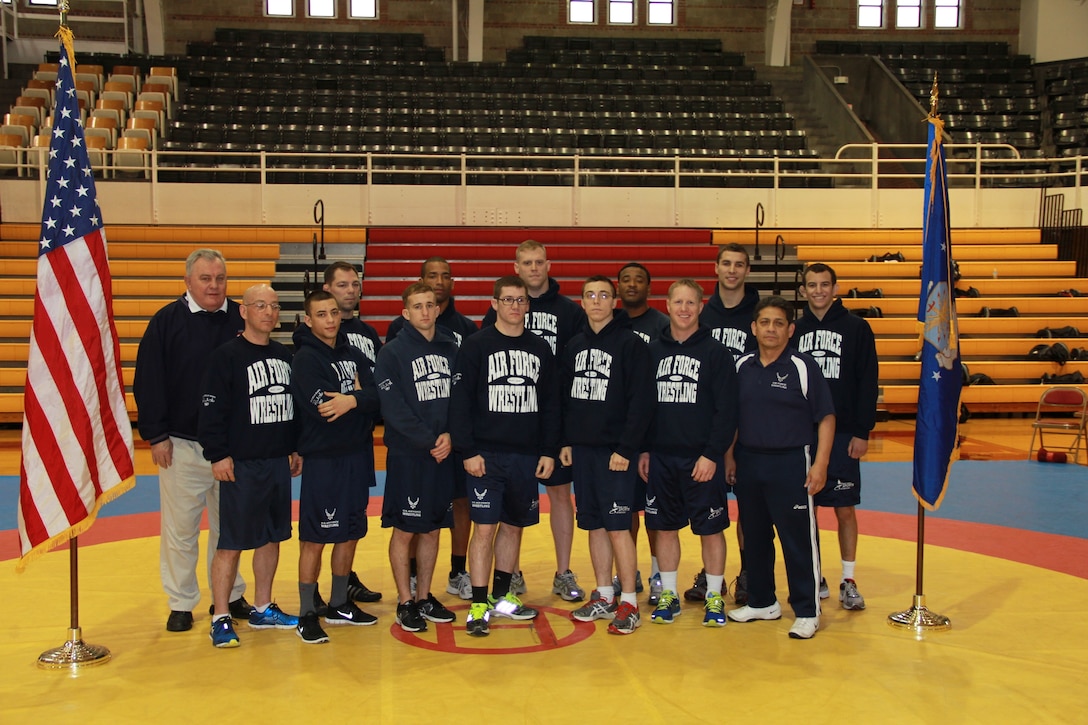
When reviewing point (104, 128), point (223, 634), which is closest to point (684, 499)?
point (223, 634)

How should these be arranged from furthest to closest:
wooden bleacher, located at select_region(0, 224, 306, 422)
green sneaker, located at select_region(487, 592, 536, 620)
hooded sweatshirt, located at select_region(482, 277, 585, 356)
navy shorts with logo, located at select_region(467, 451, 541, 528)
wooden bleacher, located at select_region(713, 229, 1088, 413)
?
wooden bleacher, located at select_region(713, 229, 1088, 413)
wooden bleacher, located at select_region(0, 224, 306, 422)
hooded sweatshirt, located at select_region(482, 277, 585, 356)
green sneaker, located at select_region(487, 592, 536, 620)
navy shorts with logo, located at select_region(467, 451, 541, 528)

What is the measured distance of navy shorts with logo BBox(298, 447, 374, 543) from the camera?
580cm

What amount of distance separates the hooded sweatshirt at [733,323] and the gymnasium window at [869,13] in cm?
2346

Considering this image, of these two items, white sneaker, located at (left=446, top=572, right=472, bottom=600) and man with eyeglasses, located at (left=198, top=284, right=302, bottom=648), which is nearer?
man with eyeglasses, located at (left=198, top=284, right=302, bottom=648)

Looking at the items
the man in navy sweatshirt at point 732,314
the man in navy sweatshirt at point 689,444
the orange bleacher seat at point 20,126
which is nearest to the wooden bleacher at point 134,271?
the orange bleacher seat at point 20,126

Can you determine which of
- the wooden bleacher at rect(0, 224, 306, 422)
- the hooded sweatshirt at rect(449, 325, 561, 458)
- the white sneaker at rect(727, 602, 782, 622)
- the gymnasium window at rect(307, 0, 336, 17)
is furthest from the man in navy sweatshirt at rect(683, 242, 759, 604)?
the gymnasium window at rect(307, 0, 336, 17)

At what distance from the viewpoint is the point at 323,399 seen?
579cm

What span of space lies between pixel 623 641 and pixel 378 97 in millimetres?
18810

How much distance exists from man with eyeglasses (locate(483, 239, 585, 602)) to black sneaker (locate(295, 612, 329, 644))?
143 cm

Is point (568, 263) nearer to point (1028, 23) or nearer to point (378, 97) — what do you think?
point (378, 97)

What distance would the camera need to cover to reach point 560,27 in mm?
26859

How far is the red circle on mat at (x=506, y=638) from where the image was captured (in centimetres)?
558

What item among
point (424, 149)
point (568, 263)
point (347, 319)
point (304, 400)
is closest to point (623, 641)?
point (304, 400)

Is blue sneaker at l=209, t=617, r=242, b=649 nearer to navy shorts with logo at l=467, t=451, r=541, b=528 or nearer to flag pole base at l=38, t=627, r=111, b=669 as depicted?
flag pole base at l=38, t=627, r=111, b=669
